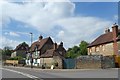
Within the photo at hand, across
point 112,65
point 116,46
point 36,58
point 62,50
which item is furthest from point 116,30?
point 36,58

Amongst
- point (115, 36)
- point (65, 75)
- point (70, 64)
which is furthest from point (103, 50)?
point (65, 75)

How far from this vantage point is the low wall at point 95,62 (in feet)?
158

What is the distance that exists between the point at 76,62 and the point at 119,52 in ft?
27.6

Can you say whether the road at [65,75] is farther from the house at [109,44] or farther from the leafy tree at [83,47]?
the leafy tree at [83,47]

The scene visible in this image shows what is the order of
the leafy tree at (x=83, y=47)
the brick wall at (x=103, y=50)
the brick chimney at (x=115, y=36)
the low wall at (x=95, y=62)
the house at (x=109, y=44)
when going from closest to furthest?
1. the low wall at (x=95, y=62)
2. the brick chimney at (x=115, y=36)
3. the house at (x=109, y=44)
4. the brick wall at (x=103, y=50)
5. the leafy tree at (x=83, y=47)

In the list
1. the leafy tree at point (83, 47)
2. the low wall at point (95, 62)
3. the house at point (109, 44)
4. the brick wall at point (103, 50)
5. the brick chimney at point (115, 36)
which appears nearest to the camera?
the low wall at point (95, 62)

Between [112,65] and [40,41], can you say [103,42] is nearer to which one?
[112,65]

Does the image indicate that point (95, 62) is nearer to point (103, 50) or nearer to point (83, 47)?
point (103, 50)

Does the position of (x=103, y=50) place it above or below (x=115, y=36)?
below

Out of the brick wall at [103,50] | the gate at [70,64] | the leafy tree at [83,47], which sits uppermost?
the leafy tree at [83,47]

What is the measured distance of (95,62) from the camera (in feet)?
159

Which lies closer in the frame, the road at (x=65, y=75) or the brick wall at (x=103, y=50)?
the road at (x=65, y=75)

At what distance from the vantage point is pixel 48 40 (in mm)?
88000

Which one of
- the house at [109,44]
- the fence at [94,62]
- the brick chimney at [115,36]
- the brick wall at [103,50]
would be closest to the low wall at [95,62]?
the fence at [94,62]
